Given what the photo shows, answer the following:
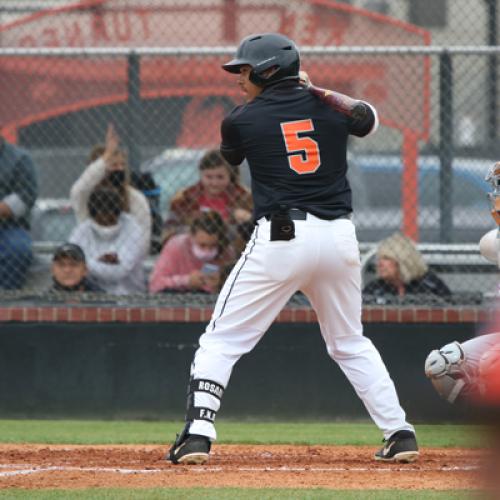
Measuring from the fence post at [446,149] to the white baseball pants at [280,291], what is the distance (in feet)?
9.80

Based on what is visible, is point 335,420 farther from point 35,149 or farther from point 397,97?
point 35,149

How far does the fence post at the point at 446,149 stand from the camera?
9438 mm

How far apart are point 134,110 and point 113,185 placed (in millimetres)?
651

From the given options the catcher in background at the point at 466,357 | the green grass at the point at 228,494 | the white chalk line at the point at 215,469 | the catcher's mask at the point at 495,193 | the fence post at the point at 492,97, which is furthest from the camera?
the fence post at the point at 492,97

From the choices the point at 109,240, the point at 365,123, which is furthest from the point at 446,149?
the point at 365,123

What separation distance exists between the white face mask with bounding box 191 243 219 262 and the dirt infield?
2.20 metres

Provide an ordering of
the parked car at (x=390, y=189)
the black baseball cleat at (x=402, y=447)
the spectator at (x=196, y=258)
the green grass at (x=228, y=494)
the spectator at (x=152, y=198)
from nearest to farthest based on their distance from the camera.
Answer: the green grass at (x=228, y=494) → the black baseball cleat at (x=402, y=447) → the spectator at (x=196, y=258) → the parked car at (x=390, y=189) → the spectator at (x=152, y=198)

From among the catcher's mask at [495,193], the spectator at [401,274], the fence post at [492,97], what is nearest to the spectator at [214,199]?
the spectator at [401,274]

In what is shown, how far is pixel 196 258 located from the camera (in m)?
9.48

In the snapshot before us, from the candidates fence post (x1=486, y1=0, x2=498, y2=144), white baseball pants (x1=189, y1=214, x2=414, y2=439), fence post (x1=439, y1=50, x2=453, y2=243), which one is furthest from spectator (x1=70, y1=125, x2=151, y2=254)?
white baseball pants (x1=189, y1=214, x2=414, y2=439)

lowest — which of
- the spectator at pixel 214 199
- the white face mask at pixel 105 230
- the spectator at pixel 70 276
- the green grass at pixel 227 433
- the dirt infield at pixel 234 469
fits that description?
the green grass at pixel 227 433

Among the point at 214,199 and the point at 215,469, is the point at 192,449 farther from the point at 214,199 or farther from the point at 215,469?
the point at 214,199

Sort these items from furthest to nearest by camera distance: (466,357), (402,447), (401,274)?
(401,274) < (402,447) < (466,357)

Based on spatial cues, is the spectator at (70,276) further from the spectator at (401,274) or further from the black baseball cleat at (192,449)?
the black baseball cleat at (192,449)
